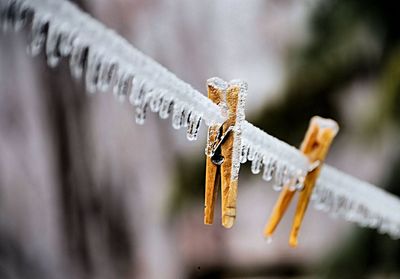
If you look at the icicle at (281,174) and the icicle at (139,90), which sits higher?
the icicle at (139,90)

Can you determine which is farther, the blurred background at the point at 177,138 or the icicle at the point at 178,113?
the blurred background at the point at 177,138

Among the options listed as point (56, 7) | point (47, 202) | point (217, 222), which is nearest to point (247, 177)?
point (217, 222)

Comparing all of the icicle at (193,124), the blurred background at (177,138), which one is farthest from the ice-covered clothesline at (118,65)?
the blurred background at (177,138)

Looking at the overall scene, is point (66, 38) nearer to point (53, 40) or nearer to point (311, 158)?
point (53, 40)

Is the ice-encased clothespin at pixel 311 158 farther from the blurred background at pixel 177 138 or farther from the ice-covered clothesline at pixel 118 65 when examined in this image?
the blurred background at pixel 177 138

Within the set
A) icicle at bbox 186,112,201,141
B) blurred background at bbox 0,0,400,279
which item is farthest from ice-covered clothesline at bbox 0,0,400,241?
blurred background at bbox 0,0,400,279

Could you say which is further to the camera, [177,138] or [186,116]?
[177,138]

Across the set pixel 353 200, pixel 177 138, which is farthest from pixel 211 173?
pixel 177 138

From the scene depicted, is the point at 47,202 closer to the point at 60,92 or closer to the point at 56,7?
the point at 60,92
